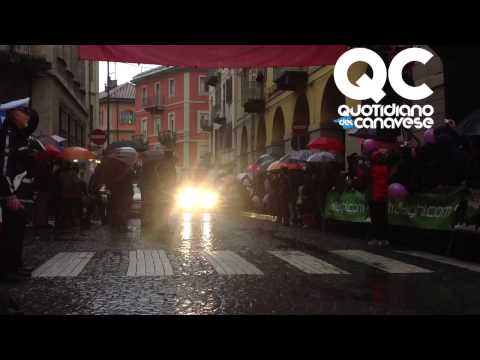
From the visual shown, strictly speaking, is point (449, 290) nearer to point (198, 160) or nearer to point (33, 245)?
point (33, 245)

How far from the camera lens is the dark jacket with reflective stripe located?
22.3 ft

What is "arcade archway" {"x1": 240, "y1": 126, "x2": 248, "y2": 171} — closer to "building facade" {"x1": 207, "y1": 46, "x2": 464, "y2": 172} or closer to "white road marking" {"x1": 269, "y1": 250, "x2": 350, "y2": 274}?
"building facade" {"x1": 207, "y1": 46, "x2": 464, "y2": 172}

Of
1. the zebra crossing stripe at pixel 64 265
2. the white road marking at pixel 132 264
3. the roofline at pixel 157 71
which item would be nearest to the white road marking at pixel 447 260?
the white road marking at pixel 132 264

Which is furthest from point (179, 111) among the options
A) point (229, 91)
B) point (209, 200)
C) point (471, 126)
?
point (471, 126)

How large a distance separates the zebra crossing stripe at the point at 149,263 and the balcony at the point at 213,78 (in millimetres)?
42784

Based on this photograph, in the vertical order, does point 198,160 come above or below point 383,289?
above

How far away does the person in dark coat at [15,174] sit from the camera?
6820 mm

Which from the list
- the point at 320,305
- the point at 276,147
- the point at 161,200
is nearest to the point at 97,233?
the point at 161,200

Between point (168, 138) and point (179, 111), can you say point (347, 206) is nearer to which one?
point (168, 138)

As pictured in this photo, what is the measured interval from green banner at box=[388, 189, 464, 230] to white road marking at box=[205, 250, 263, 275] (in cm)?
332

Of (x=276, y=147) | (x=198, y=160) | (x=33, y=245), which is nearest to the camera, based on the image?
(x=33, y=245)

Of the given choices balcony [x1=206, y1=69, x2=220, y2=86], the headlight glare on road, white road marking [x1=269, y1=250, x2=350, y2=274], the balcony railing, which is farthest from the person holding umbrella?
balcony [x1=206, y1=69, x2=220, y2=86]

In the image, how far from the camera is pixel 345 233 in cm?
1498
